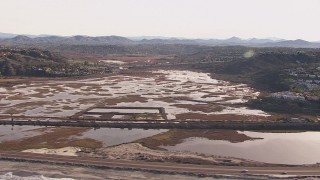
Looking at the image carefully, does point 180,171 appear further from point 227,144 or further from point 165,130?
point 165,130

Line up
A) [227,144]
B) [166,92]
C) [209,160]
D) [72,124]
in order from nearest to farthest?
1. [209,160]
2. [227,144]
3. [72,124]
4. [166,92]

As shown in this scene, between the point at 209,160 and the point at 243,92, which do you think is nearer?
the point at 209,160

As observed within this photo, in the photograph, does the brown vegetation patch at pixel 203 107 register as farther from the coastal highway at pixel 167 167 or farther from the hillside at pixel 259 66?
the hillside at pixel 259 66

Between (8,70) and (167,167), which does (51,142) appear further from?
(8,70)

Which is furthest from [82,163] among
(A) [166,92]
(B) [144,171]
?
(A) [166,92]

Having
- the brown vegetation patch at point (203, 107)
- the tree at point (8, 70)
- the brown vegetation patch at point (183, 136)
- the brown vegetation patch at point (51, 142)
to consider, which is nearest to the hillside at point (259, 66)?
the brown vegetation patch at point (203, 107)

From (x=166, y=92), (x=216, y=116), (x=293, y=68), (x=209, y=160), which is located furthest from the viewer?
(x=293, y=68)

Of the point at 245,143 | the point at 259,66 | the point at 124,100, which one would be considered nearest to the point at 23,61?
the point at 124,100
